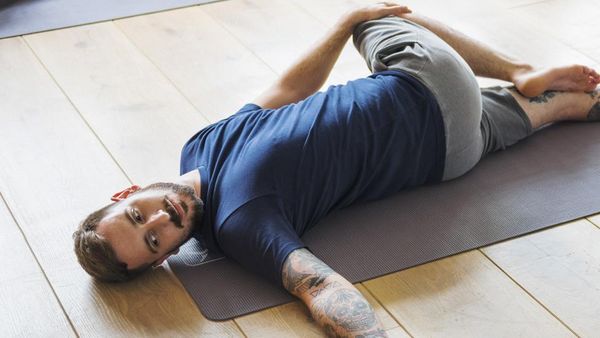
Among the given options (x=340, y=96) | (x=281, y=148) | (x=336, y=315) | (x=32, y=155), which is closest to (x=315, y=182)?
(x=281, y=148)

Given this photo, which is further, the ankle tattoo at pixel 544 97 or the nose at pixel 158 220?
the ankle tattoo at pixel 544 97

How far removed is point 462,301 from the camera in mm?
2121

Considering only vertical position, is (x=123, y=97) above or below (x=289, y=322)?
below

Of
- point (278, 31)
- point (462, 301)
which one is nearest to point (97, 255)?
point (462, 301)

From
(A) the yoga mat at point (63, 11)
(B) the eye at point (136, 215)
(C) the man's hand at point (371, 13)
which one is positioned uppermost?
(C) the man's hand at point (371, 13)

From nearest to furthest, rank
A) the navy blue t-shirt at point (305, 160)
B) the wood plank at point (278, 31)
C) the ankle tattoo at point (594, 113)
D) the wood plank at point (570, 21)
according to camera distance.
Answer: the navy blue t-shirt at point (305, 160) < the ankle tattoo at point (594, 113) < the wood plank at point (278, 31) < the wood plank at point (570, 21)

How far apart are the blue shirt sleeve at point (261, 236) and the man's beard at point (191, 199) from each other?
0.25 feet

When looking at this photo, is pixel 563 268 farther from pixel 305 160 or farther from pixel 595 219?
pixel 305 160

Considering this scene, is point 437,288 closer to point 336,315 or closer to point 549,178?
point 336,315

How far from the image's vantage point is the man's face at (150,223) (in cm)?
211

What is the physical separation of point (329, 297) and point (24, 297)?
0.72 meters

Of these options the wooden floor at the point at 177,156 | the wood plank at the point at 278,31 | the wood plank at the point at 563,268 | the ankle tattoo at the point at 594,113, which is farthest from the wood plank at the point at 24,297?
the ankle tattoo at the point at 594,113

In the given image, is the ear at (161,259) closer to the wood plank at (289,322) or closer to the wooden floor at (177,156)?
the wooden floor at (177,156)

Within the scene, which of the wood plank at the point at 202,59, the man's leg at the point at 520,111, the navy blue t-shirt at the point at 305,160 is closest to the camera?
the navy blue t-shirt at the point at 305,160
